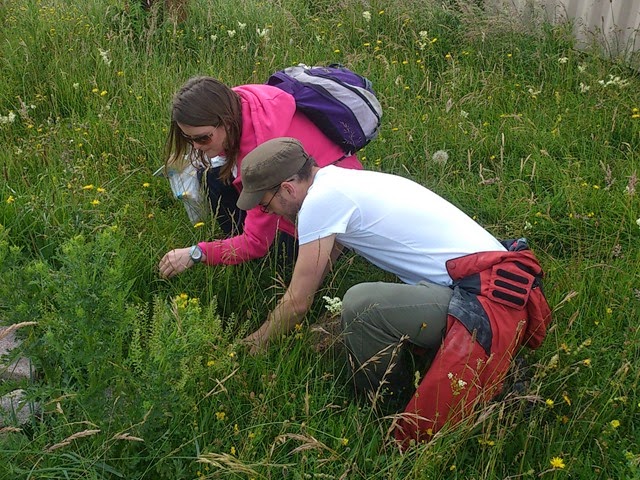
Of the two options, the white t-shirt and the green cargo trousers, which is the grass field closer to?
the green cargo trousers

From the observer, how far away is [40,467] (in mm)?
2170

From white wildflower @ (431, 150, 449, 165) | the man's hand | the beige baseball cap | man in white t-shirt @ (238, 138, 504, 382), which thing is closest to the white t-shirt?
man in white t-shirt @ (238, 138, 504, 382)

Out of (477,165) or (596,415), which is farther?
(477,165)

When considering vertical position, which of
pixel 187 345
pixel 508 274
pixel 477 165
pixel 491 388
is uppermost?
pixel 187 345

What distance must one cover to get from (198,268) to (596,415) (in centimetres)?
175

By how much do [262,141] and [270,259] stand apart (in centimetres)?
53

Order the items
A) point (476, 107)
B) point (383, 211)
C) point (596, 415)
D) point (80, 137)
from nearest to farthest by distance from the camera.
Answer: point (596, 415), point (383, 211), point (80, 137), point (476, 107)

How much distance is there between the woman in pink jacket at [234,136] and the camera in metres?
3.14

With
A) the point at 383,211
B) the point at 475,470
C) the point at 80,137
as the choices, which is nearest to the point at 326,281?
the point at 383,211

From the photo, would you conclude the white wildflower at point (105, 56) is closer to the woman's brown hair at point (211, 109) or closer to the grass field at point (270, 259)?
the grass field at point (270, 259)

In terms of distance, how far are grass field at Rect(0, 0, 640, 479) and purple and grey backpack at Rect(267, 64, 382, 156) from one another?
0.64 m

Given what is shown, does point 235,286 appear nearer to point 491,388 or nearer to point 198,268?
point 198,268

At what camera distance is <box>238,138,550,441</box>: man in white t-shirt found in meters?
2.55

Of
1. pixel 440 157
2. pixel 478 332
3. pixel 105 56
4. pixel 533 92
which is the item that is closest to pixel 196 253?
pixel 478 332
